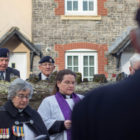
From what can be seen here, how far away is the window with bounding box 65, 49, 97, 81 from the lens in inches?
665

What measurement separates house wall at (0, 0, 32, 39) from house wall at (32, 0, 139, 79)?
0.20 meters

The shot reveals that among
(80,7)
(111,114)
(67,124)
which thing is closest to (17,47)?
(80,7)

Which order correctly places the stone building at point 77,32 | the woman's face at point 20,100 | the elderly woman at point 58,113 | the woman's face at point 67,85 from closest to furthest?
the woman's face at point 20,100 < the elderly woman at point 58,113 < the woman's face at point 67,85 < the stone building at point 77,32

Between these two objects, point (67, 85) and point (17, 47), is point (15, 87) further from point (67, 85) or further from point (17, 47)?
point (17, 47)

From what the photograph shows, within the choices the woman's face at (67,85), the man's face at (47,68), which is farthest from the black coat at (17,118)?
the man's face at (47,68)

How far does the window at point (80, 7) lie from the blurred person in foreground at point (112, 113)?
15.0m

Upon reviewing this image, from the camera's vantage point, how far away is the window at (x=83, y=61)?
55.4 ft

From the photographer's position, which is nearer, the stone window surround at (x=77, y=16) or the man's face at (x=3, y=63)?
the man's face at (x=3, y=63)

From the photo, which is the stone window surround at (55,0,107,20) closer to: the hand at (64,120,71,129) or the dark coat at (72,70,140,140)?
the hand at (64,120,71,129)

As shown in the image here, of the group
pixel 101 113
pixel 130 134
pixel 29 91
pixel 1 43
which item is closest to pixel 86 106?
pixel 101 113

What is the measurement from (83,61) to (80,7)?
1853 millimetres

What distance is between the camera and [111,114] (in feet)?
7.02

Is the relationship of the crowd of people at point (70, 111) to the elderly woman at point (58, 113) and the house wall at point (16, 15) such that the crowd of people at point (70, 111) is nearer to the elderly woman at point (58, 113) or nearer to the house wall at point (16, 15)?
the elderly woman at point (58, 113)

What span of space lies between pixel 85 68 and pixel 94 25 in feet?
4.87
